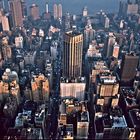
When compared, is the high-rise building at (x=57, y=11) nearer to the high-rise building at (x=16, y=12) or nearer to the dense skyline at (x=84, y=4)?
the dense skyline at (x=84, y=4)

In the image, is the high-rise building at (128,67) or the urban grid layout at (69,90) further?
the high-rise building at (128,67)

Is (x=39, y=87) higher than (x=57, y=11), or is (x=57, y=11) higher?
(x=57, y=11)

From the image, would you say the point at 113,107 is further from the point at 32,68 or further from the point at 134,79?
the point at 32,68

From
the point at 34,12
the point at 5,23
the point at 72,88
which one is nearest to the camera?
the point at 72,88

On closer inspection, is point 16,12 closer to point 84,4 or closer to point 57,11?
point 57,11

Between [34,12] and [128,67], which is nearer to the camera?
[128,67]

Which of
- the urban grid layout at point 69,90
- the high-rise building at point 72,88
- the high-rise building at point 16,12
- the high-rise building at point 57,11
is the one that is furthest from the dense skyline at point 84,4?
the high-rise building at point 72,88

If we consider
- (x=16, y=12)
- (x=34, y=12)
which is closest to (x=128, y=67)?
(x=16, y=12)
